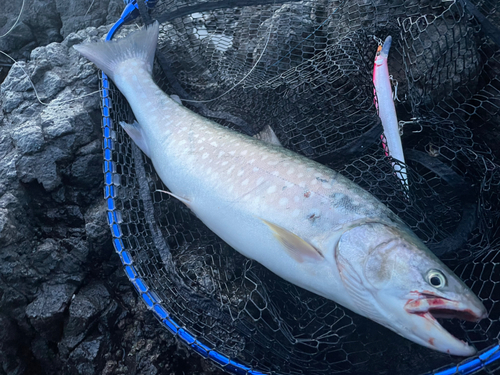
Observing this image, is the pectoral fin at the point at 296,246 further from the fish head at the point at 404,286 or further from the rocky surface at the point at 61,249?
the rocky surface at the point at 61,249

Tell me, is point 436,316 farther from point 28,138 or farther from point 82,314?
point 28,138

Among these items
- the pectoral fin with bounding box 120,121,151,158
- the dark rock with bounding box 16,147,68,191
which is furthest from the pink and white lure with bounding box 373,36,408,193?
the dark rock with bounding box 16,147,68,191

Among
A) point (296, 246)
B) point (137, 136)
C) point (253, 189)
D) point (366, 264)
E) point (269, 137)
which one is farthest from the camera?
point (137, 136)

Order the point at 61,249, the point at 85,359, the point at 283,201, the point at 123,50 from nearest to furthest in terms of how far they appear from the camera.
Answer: the point at 283,201 < the point at 85,359 < the point at 61,249 < the point at 123,50

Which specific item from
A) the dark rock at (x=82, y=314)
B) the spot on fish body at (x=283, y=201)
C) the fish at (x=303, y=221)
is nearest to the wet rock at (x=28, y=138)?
the fish at (x=303, y=221)

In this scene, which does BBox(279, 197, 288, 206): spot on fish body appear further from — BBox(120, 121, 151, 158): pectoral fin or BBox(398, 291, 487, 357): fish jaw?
BBox(120, 121, 151, 158): pectoral fin

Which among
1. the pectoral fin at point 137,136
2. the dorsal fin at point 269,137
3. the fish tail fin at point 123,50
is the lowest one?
the dorsal fin at point 269,137

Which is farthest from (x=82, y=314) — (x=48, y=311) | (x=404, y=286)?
(x=404, y=286)
